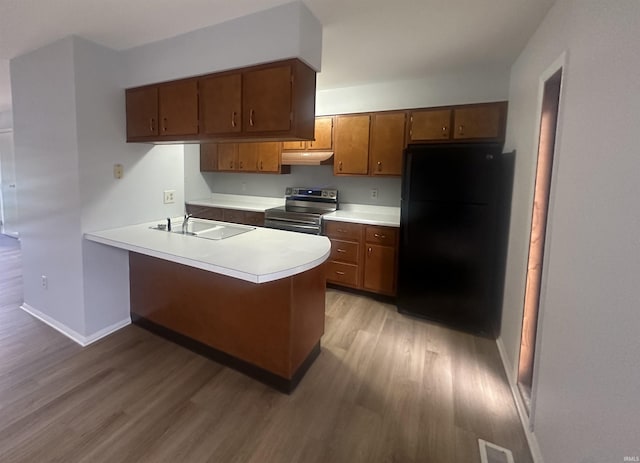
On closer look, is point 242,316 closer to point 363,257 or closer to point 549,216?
point 363,257

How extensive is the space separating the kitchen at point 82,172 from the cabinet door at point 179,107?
0.35 ft

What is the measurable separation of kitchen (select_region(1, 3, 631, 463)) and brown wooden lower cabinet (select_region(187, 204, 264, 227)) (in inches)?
51.7

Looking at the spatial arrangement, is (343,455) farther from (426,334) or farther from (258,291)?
(426,334)

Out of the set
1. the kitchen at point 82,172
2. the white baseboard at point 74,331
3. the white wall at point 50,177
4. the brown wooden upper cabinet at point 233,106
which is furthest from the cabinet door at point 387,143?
the white baseboard at point 74,331

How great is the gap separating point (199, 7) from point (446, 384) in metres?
2.95

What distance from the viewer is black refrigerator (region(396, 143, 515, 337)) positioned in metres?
2.72

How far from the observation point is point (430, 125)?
3305mm

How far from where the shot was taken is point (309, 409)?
193cm

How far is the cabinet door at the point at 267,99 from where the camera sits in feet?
6.45

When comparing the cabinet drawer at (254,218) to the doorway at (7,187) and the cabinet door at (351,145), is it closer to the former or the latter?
the cabinet door at (351,145)

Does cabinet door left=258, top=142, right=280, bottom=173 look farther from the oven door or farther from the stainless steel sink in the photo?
the stainless steel sink

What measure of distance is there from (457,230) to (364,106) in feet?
6.25

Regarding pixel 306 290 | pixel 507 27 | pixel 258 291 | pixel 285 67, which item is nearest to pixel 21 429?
pixel 258 291

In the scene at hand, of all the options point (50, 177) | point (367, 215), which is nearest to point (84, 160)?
point (50, 177)
